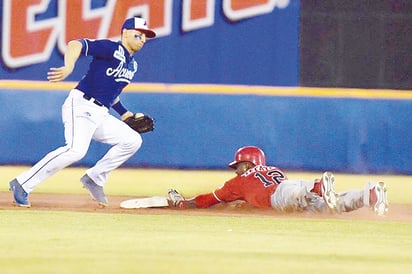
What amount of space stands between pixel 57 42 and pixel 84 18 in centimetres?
43

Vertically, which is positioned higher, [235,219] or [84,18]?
[84,18]

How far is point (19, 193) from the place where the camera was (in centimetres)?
967

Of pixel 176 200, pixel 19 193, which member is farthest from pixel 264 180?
pixel 19 193

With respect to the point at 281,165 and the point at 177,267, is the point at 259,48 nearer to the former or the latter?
the point at 281,165

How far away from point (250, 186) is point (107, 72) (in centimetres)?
145

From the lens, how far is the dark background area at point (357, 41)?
1435 centimetres

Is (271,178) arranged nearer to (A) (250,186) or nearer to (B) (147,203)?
(A) (250,186)

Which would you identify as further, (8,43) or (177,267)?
(8,43)

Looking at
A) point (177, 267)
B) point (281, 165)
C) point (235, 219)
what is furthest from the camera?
point (281, 165)

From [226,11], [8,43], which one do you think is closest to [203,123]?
[226,11]

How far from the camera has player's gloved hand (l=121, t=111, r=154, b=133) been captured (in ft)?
35.1

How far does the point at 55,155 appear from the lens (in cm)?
962

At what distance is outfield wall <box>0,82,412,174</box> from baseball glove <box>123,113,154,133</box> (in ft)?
11.7

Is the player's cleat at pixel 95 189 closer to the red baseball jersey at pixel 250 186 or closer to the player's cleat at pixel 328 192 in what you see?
the red baseball jersey at pixel 250 186
